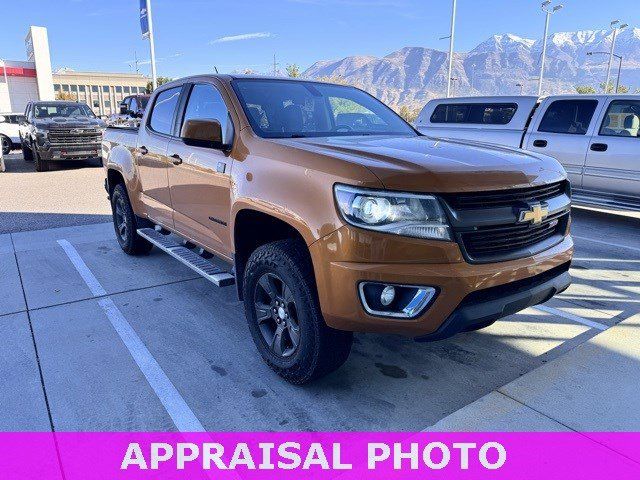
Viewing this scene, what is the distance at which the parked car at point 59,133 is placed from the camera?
44.4 feet

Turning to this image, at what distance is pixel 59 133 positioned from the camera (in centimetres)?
1362

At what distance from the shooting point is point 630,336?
11.7 ft

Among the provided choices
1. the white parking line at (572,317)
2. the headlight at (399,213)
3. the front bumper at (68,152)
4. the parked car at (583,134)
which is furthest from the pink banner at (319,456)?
the front bumper at (68,152)

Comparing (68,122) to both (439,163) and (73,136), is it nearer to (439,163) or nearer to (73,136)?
(73,136)

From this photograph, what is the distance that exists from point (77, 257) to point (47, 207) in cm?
378

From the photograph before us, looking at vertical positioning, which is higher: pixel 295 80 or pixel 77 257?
pixel 295 80

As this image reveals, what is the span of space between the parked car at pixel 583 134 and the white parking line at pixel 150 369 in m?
6.81

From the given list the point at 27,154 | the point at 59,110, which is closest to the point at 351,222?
the point at 59,110

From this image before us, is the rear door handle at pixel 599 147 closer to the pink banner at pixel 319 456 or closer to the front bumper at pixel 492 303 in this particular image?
the front bumper at pixel 492 303

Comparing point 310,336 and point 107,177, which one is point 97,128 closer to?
point 107,177

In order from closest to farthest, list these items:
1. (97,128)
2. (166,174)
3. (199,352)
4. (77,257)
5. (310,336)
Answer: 1. (310,336)
2. (199,352)
3. (166,174)
4. (77,257)
5. (97,128)

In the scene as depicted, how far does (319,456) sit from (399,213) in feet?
4.20

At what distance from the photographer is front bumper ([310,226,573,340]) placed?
2.40 metres

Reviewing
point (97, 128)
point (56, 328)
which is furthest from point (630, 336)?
point (97, 128)
